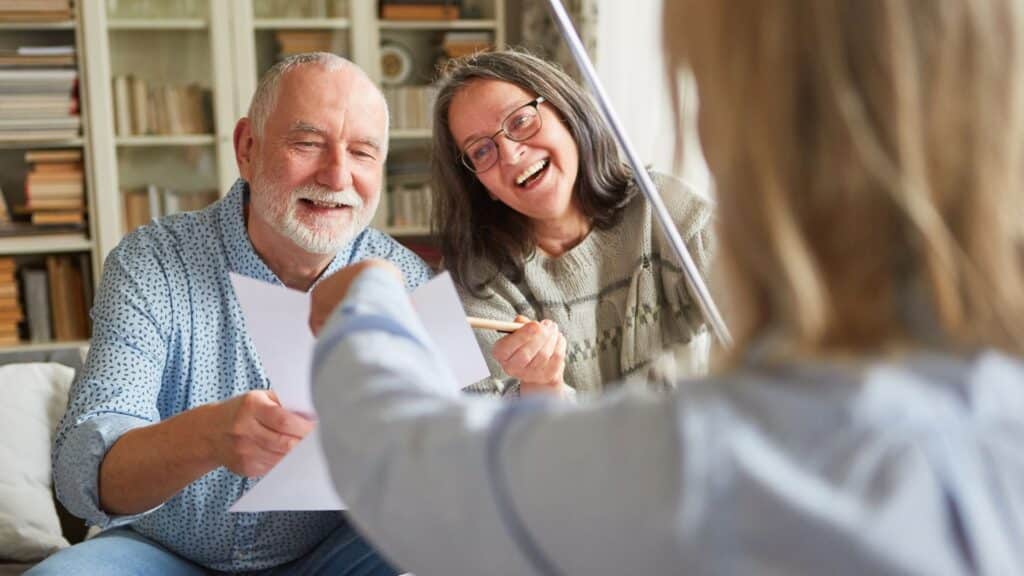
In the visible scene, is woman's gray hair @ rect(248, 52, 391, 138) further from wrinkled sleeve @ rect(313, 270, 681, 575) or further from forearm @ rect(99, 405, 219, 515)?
wrinkled sleeve @ rect(313, 270, 681, 575)

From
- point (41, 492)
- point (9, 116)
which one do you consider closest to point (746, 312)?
point (41, 492)

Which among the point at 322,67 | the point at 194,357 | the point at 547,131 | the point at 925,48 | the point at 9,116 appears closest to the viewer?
the point at 925,48

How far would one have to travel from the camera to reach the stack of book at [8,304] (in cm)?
373

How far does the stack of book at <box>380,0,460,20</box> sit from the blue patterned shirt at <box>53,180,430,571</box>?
2.39 metres

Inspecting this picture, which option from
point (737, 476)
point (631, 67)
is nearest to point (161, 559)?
point (737, 476)

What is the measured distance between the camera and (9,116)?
366cm

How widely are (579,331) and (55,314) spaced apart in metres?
2.57

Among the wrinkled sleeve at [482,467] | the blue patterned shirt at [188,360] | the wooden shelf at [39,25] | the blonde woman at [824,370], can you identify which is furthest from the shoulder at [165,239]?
the wooden shelf at [39,25]

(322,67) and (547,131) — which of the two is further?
(547,131)

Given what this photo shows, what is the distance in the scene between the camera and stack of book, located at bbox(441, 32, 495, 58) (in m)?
4.08

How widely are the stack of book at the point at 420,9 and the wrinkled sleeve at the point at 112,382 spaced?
249cm

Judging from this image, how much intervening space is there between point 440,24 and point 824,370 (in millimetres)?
3625

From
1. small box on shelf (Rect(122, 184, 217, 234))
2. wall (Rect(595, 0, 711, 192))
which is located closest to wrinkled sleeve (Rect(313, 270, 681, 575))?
wall (Rect(595, 0, 711, 192))

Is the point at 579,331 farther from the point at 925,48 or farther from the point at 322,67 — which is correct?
the point at 925,48
